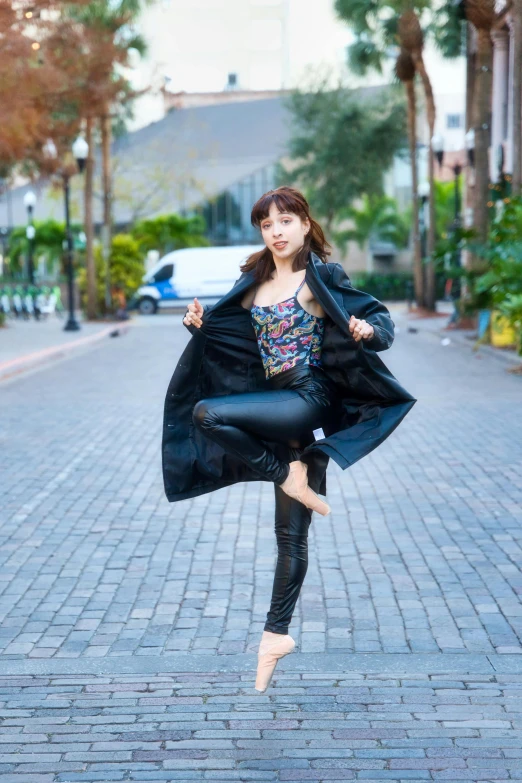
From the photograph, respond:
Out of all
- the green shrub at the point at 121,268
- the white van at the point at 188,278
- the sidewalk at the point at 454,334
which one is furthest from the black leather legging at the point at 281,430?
the white van at the point at 188,278

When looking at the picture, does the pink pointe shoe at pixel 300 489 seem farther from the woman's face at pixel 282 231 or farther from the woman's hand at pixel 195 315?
the woman's face at pixel 282 231

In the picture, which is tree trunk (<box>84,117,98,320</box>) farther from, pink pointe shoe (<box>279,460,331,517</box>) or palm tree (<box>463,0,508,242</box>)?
pink pointe shoe (<box>279,460,331,517</box>)

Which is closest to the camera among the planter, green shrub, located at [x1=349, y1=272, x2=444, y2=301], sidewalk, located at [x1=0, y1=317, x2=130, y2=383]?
sidewalk, located at [x1=0, y1=317, x2=130, y2=383]

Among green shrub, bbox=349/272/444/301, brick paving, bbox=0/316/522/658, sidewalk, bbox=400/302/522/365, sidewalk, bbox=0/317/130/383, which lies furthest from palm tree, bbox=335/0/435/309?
brick paving, bbox=0/316/522/658

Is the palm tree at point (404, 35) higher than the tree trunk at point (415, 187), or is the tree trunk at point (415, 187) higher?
the palm tree at point (404, 35)

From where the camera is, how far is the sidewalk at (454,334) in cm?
1991

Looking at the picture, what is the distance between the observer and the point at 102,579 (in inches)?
246

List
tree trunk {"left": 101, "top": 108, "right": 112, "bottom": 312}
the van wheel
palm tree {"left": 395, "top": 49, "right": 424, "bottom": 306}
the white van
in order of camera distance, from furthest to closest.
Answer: the van wheel < the white van < tree trunk {"left": 101, "top": 108, "right": 112, "bottom": 312} < palm tree {"left": 395, "top": 49, "right": 424, "bottom": 306}

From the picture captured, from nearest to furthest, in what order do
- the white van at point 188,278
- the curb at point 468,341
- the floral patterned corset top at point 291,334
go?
the floral patterned corset top at point 291,334
the curb at point 468,341
the white van at point 188,278

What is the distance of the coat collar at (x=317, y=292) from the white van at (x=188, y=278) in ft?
135

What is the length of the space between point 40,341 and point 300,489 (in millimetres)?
22445

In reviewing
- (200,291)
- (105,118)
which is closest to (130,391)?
(105,118)

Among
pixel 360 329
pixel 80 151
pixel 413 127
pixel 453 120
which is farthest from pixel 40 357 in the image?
pixel 453 120

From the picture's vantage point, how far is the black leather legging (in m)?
4.07
